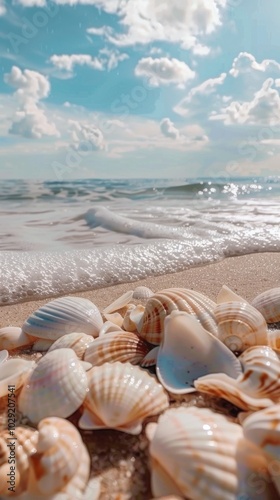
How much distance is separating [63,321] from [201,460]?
3.97 feet

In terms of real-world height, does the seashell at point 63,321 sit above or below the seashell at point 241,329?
below

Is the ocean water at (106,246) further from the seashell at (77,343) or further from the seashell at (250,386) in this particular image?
the seashell at (250,386)

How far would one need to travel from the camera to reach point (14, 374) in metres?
1.54

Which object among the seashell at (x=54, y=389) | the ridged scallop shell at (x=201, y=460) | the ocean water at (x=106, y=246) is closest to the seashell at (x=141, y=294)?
the ocean water at (x=106, y=246)

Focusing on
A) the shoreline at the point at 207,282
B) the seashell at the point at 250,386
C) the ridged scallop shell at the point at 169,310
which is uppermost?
the ridged scallop shell at the point at 169,310

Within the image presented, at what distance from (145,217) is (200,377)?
6107 mm

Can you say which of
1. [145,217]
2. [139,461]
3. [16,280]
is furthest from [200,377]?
[145,217]

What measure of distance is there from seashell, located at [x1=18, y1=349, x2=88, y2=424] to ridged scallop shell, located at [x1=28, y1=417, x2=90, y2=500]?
0.71 ft

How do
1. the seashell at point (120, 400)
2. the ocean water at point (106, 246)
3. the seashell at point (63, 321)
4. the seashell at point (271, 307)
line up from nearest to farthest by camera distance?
the seashell at point (120, 400) < the seashell at point (63, 321) < the seashell at point (271, 307) < the ocean water at point (106, 246)

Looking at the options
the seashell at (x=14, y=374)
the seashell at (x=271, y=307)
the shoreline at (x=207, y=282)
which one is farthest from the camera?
the shoreline at (x=207, y=282)

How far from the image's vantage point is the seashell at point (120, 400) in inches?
50.0

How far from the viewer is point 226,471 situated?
1.02 metres

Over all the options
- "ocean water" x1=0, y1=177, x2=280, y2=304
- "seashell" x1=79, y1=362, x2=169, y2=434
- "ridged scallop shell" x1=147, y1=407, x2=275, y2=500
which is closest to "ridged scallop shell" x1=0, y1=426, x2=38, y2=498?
"seashell" x1=79, y1=362, x2=169, y2=434

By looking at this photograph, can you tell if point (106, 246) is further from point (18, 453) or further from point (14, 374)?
point (18, 453)
